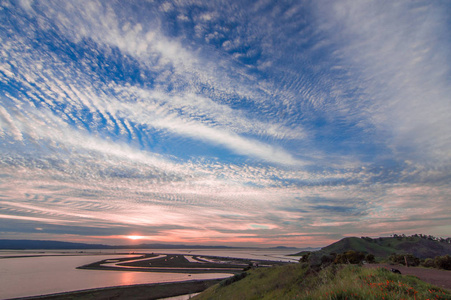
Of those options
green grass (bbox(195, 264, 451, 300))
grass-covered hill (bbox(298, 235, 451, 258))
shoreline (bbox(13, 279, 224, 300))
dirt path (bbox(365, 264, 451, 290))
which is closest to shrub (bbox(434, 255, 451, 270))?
dirt path (bbox(365, 264, 451, 290))

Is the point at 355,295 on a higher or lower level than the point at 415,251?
higher

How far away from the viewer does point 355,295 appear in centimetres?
741

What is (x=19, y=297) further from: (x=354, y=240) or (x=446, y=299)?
(x=354, y=240)

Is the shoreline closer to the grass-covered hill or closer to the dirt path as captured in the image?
the dirt path

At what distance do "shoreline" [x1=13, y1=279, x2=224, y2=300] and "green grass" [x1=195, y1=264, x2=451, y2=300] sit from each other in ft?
72.4

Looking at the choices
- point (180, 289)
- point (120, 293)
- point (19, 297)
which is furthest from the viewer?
point (180, 289)

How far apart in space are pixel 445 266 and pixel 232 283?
28.1m

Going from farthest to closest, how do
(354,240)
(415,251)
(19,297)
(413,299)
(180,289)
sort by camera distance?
(354,240)
(415,251)
(180,289)
(19,297)
(413,299)

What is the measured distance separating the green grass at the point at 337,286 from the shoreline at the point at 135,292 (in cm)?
2206

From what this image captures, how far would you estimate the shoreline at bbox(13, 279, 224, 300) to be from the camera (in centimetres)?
3862

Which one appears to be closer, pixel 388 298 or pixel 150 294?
pixel 388 298

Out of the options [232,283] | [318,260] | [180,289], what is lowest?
[180,289]

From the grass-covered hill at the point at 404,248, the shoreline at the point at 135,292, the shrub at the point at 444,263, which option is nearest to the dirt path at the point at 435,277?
the shrub at the point at 444,263

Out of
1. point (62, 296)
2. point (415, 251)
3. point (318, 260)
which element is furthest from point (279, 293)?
point (415, 251)
